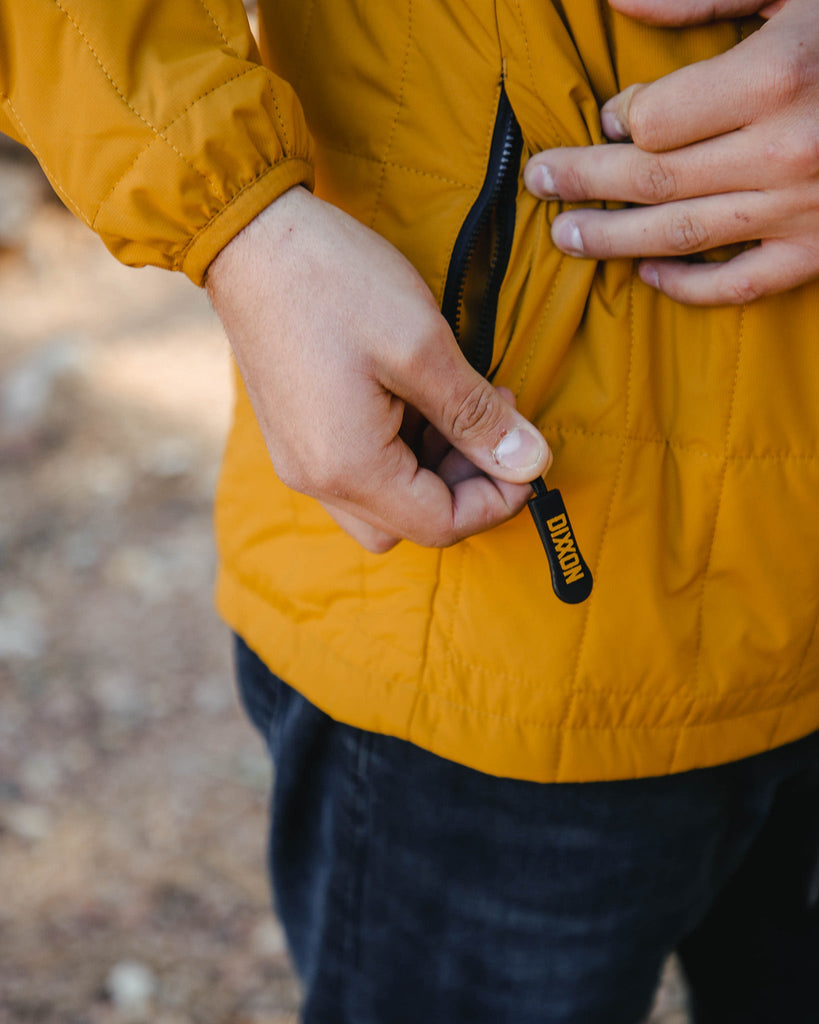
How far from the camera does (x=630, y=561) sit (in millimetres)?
866

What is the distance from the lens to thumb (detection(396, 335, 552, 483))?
2.45 feet

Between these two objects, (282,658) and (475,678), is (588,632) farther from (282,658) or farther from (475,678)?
(282,658)

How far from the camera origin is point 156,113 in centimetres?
73

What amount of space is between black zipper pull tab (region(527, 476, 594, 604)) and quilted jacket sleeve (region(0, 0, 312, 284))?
0.35 m

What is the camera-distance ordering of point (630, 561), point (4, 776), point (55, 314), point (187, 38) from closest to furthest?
point (187, 38) < point (630, 561) < point (4, 776) < point (55, 314)

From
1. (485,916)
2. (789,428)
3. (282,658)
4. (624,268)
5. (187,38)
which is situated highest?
(187,38)

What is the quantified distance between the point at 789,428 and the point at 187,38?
64 centimetres

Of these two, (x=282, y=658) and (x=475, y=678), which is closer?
(x=475, y=678)

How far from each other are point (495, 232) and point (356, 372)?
8.5 inches

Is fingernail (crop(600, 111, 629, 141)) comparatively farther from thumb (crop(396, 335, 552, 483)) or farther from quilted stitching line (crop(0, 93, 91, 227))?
quilted stitching line (crop(0, 93, 91, 227))

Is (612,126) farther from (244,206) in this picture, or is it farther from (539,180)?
(244,206)

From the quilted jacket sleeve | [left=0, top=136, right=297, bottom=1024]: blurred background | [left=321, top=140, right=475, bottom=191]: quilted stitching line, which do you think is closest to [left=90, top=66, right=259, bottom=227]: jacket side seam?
the quilted jacket sleeve

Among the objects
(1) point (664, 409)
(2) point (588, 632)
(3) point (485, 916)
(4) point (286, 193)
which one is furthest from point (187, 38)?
(3) point (485, 916)

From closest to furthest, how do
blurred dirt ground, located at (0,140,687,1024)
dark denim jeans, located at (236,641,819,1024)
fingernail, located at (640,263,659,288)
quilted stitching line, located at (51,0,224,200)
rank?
quilted stitching line, located at (51,0,224,200), fingernail, located at (640,263,659,288), dark denim jeans, located at (236,641,819,1024), blurred dirt ground, located at (0,140,687,1024)
